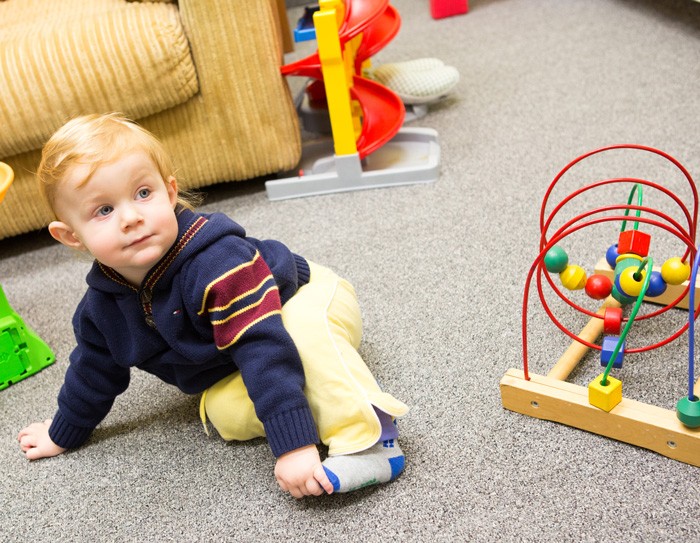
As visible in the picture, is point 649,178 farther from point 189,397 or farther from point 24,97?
point 24,97

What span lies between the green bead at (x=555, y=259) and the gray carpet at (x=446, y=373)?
0.53 ft

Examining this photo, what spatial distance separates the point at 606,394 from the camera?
2.58 ft

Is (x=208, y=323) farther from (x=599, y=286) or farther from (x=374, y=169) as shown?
(x=374, y=169)

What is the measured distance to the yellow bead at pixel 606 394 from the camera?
2.59ft

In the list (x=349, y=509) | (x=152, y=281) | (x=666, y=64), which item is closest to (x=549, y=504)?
(x=349, y=509)

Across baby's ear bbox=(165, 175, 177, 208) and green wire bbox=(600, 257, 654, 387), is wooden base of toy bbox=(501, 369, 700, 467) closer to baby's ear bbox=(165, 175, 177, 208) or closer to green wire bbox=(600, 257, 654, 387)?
green wire bbox=(600, 257, 654, 387)

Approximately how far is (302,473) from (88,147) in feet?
1.34

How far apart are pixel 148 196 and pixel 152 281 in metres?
0.10

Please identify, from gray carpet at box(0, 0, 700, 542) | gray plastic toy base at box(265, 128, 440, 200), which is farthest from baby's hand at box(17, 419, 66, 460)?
gray plastic toy base at box(265, 128, 440, 200)

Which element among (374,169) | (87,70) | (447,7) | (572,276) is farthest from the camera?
(447,7)

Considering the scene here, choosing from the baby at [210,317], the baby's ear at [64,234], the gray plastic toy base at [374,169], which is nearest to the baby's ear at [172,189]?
the baby at [210,317]

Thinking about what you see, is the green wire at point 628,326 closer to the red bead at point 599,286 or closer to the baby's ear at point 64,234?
the red bead at point 599,286

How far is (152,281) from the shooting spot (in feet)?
2.69

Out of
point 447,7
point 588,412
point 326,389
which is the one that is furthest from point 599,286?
point 447,7
